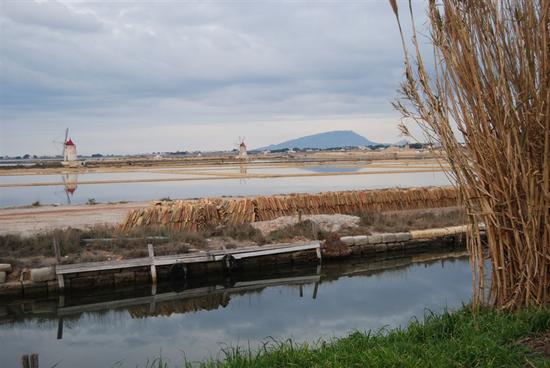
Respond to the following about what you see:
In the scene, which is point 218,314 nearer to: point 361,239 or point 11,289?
point 11,289

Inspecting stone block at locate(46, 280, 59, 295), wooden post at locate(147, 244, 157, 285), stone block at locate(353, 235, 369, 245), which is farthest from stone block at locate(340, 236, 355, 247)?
stone block at locate(46, 280, 59, 295)

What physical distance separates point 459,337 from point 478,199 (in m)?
1.15

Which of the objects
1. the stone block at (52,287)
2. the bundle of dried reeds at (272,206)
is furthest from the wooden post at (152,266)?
the bundle of dried reeds at (272,206)

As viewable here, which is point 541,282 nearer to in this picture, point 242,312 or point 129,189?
point 242,312

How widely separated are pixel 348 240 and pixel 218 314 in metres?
5.15

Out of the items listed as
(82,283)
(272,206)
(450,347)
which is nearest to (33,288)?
(82,283)

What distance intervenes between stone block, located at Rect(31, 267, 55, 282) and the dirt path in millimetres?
3346

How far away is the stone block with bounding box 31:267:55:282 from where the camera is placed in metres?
9.87

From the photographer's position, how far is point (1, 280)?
9773 millimetres

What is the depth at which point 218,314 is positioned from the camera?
30.4ft

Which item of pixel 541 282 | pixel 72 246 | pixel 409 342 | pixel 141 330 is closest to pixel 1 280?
pixel 72 246

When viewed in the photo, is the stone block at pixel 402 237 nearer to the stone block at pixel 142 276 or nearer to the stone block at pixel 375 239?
the stone block at pixel 375 239

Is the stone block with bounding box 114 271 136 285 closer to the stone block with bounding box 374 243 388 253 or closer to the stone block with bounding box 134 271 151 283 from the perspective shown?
the stone block with bounding box 134 271 151 283

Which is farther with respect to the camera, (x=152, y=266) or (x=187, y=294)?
(x=152, y=266)
